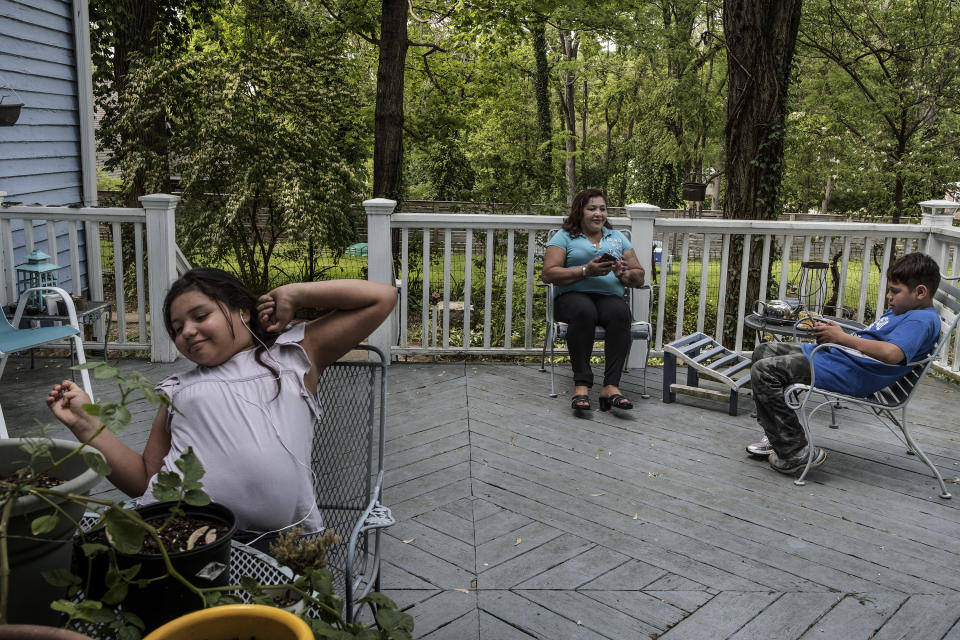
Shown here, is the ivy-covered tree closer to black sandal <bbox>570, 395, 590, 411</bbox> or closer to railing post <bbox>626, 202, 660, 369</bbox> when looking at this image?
railing post <bbox>626, 202, 660, 369</bbox>

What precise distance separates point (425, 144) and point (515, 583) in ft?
32.5

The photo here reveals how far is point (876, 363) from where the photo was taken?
3131 millimetres

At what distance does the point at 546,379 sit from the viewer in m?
4.64

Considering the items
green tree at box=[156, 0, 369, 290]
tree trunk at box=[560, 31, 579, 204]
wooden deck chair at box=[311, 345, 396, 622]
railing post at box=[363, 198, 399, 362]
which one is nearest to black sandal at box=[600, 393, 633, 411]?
railing post at box=[363, 198, 399, 362]

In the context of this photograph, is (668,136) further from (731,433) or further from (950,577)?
(950,577)

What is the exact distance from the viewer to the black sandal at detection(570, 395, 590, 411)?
4008 millimetres

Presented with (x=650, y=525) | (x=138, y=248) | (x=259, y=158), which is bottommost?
(x=650, y=525)

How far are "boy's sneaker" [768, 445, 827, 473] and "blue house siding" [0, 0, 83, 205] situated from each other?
17.8 ft

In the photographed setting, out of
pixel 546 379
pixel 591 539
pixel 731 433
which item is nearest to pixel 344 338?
pixel 591 539

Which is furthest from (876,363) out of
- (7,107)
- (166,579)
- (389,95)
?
(389,95)

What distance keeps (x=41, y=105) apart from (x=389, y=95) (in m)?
3.04

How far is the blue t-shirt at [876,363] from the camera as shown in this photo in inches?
121

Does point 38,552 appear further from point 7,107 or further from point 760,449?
point 7,107

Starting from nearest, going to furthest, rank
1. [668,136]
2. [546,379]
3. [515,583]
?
[515,583], [546,379], [668,136]
